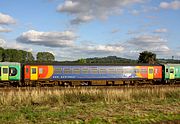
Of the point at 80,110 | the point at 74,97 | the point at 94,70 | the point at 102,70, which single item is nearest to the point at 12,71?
the point at 94,70

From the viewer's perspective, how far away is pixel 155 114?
13.6 metres

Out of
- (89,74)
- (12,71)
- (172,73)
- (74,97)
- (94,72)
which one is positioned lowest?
(74,97)

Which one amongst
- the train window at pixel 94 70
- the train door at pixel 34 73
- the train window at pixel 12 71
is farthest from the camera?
the train window at pixel 94 70

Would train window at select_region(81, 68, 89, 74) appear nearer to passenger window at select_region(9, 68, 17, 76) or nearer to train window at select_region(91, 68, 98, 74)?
train window at select_region(91, 68, 98, 74)

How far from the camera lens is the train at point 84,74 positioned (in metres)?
33.8

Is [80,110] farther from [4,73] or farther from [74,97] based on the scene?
[4,73]

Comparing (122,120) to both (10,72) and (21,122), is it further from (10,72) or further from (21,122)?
(10,72)

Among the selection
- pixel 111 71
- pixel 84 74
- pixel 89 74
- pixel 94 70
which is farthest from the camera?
pixel 111 71

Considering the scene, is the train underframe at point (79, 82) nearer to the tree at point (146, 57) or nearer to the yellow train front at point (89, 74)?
the yellow train front at point (89, 74)

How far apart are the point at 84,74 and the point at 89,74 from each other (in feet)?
2.27

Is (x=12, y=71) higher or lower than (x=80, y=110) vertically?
higher

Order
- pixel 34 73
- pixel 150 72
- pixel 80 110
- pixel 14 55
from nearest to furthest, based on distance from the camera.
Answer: pixel 80 110, pixel 34 73, pixel 150 72, pixel 14 55

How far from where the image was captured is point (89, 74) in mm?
37188

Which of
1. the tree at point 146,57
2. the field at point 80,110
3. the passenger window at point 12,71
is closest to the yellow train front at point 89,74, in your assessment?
the passenger window at point 12,71
